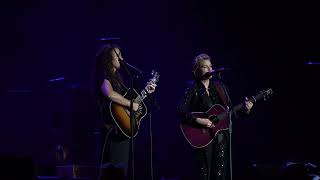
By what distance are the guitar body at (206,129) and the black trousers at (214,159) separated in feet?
0.23

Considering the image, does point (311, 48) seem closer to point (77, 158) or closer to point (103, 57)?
point (103, 57)

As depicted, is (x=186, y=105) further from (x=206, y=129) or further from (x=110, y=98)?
(x=110, y=98)

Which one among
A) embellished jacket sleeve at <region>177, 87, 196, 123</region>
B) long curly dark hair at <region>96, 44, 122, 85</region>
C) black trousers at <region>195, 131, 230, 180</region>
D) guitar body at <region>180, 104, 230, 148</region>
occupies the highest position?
long curly dark hair at <region>96, 44, 122, 85</region>

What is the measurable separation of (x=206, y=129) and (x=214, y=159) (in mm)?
421

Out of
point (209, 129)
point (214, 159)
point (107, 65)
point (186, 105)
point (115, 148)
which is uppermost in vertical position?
point (107, 65)

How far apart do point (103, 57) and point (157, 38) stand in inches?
107

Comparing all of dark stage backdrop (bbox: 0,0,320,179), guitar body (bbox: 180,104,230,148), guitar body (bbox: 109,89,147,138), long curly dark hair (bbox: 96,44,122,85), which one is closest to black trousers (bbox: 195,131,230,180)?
guitar body (bbox: 180,104,230,148)

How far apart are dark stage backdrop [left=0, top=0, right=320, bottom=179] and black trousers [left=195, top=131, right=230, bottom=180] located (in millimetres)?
1881

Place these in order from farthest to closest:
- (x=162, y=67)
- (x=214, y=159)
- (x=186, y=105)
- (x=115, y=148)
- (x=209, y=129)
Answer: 1. (x=162, y=67)
2. (x=186, y=105)
3. (x=209, y=129)
4. (x=214, y=159)
5. (x=115, y=148)

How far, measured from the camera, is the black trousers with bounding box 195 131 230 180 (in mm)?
6770

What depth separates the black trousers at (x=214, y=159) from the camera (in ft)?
22.2

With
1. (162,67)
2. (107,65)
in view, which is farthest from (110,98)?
(162,67)

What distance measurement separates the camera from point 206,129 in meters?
6.98

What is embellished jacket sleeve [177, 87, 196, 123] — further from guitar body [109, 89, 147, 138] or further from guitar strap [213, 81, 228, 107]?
guitar body [109, 89, 147, 138]
